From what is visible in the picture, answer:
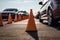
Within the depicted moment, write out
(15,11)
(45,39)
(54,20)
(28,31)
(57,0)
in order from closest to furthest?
(45,39) < (28,31) < (57,0) < (54,20) < (15,11)

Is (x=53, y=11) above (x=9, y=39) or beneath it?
above

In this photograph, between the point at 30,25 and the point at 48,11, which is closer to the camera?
the point at 30,25

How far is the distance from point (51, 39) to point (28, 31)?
2224mm

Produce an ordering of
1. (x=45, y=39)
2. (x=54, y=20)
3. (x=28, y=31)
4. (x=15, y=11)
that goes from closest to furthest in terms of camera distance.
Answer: (x=45, y=39), (x=28, y=31), (x=54, y=20), (x=15, y=11)

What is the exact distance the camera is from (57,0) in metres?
10.5

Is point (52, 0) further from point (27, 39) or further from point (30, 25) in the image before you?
point (27, 39)

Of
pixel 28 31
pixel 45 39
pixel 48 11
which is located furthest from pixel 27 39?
pixel 48 11

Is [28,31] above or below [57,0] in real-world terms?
below

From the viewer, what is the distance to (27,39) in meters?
6.58

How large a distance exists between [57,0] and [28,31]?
9.10 ft

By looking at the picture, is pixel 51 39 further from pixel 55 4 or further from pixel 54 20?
pixel 54 20

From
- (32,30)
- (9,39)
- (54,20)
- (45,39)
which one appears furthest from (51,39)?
(54,20)

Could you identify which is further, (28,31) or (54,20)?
(54,20)

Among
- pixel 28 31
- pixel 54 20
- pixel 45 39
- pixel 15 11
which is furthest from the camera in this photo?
pixel 15 11
